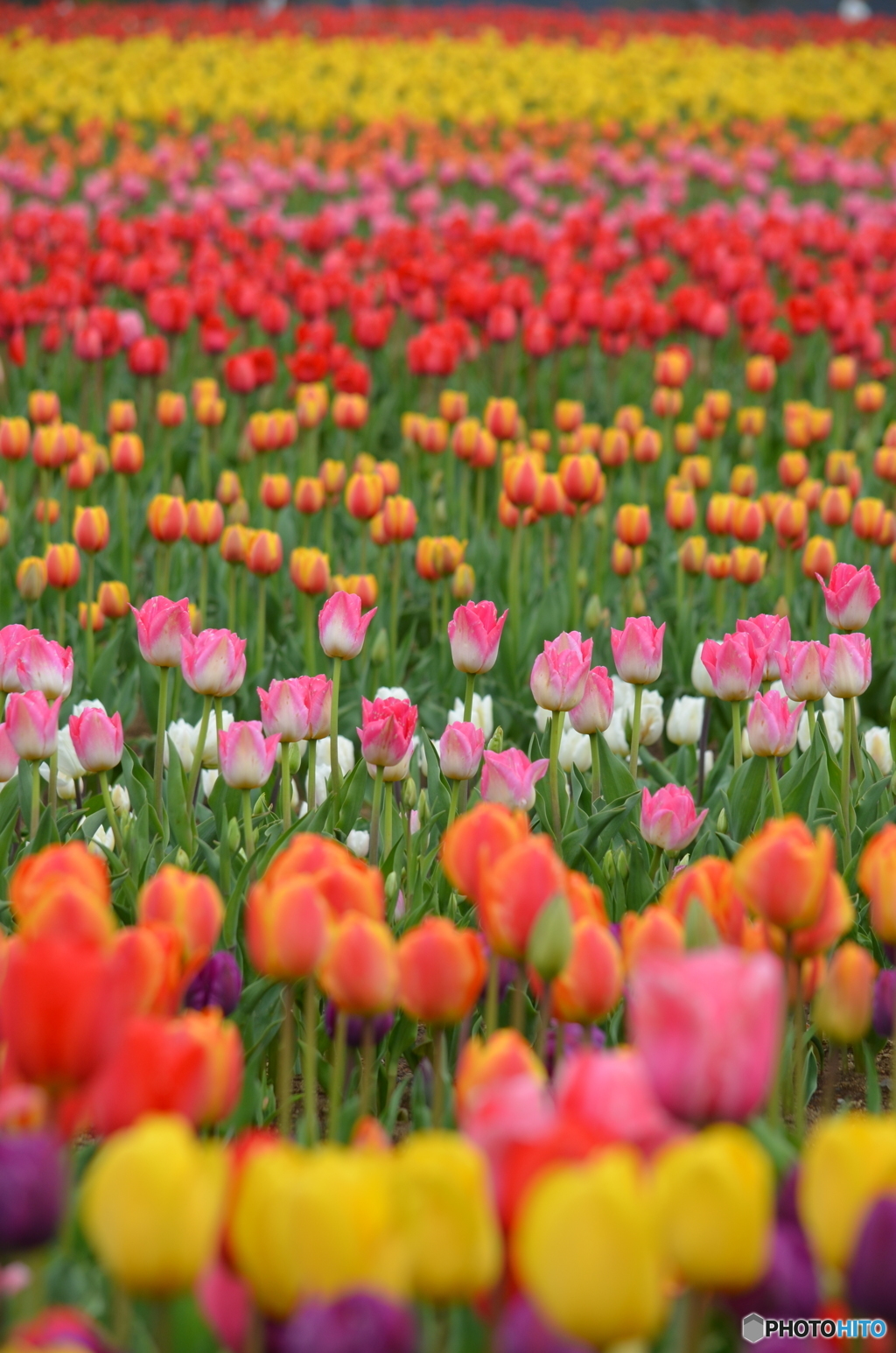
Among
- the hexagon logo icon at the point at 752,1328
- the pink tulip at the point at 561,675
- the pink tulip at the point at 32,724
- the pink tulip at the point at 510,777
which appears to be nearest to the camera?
the hexagon logo icon at the point at 752,1328

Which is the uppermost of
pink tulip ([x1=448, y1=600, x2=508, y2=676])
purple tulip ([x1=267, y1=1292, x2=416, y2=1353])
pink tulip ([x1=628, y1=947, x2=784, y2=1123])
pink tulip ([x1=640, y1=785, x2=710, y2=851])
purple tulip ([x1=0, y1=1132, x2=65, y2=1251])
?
pink tulip ([x1=628, y1=947, x2=784, y2=1123])

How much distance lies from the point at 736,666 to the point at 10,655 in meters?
1.27

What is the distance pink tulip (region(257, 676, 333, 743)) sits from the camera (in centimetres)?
258

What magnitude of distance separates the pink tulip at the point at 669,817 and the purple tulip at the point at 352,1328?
5.11 feet

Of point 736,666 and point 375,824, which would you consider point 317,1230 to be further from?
point 736,666

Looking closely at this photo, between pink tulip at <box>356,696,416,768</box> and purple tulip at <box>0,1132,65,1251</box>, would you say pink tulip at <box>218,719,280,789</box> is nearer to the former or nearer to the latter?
pink tulip at <box>356,696,416,768</box>

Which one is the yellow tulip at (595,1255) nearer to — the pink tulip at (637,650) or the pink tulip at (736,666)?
the pink tulip at (736,666)

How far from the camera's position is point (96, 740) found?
2633 mm

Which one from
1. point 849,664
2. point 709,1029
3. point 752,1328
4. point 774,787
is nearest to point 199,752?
point 774,787

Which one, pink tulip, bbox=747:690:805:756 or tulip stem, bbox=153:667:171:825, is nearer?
pink tulip, bbox=747:690:805:756

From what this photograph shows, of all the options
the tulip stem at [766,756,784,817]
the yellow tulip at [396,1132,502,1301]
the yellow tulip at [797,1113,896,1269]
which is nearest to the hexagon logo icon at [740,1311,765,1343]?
the yellow tulip at [797,1113,896,1269]

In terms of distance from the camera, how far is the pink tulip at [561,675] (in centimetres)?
260

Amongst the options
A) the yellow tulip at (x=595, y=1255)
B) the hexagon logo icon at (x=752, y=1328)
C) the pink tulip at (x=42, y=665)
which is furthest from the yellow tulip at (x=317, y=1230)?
the pink tulip at (x=42, y=665)

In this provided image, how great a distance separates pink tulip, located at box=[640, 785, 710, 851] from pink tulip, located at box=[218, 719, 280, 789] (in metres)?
0.61
